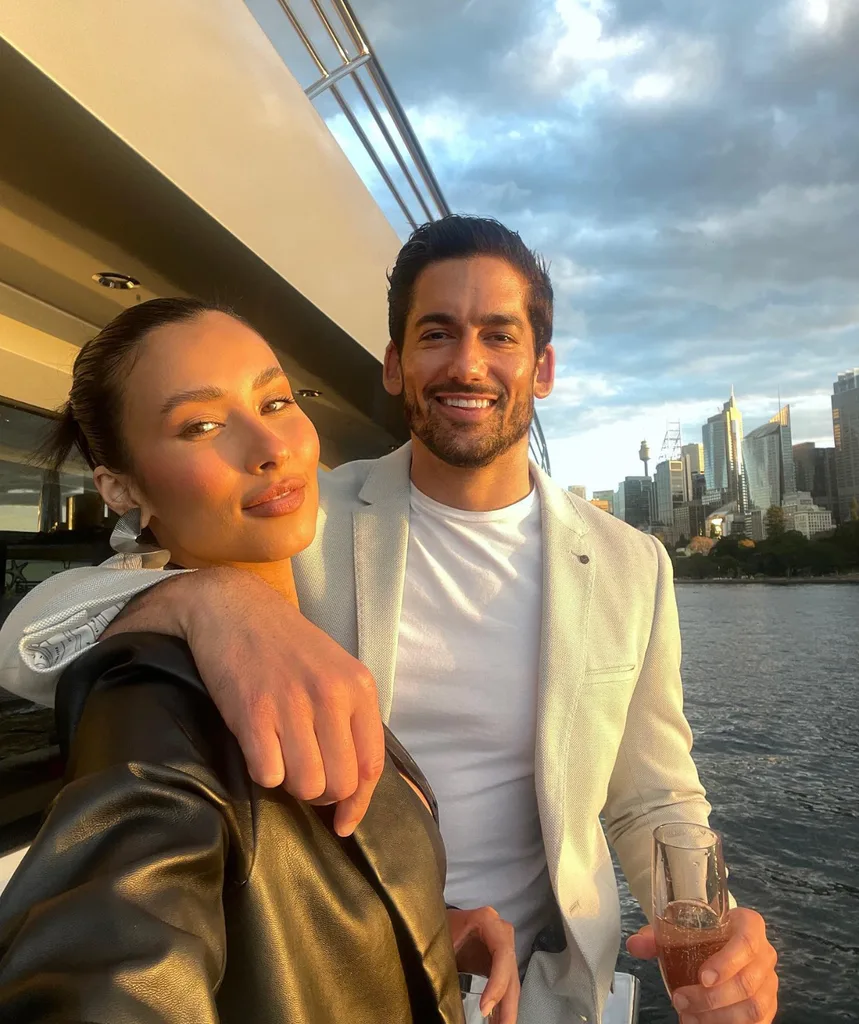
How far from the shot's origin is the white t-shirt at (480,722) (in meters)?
1.69

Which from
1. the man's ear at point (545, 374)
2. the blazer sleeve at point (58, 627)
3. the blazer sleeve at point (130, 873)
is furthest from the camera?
the man's ear at point (545, 374)

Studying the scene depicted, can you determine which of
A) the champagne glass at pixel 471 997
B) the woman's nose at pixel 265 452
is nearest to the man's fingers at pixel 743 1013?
the champagne glass at pixel 471 997

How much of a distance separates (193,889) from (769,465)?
37088 mm

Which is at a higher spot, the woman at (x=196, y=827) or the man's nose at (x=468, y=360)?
the man's nose at (x=468, y=360)

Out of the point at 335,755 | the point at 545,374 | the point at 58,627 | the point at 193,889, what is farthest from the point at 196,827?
the point at 545,374

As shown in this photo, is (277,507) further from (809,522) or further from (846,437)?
(846,437)

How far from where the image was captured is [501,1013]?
1224 millimetres

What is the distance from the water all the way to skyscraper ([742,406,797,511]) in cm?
732

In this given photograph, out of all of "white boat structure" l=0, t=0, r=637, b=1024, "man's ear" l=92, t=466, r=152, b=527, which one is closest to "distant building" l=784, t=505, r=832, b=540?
"white boat structure" l=0, t=0, r=637, b=1024

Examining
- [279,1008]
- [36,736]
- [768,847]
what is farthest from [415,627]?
[768,847]

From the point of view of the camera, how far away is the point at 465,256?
2107 millimetres

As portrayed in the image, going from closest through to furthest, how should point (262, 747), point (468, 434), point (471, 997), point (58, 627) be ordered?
point (262, 747) < point (58, 627) < point (471, 997) < point (468, 434)

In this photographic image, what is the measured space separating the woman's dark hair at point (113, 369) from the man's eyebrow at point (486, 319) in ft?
3.04

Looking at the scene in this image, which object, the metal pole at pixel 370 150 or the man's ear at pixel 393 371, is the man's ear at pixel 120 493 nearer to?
the man's ear at pixel 393 371
